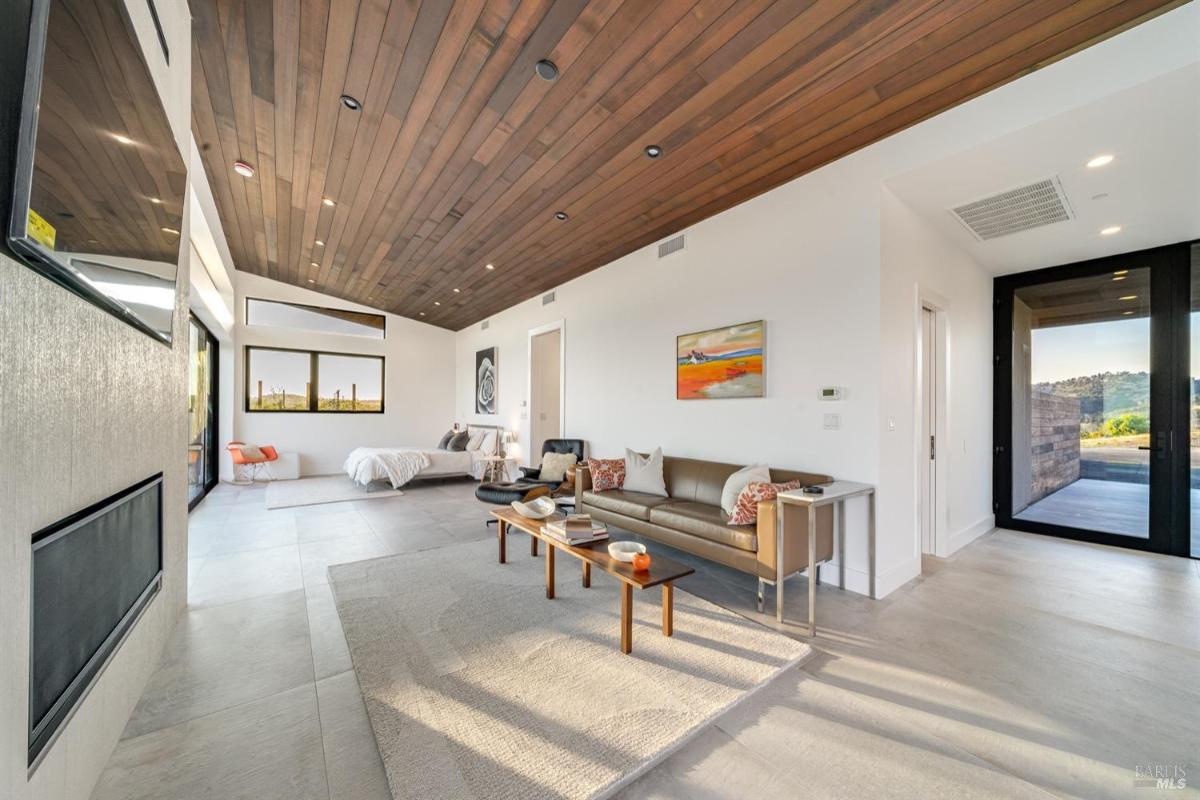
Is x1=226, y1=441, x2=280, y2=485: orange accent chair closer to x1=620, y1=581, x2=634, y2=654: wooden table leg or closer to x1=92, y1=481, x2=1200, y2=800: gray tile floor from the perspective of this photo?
x1=92, y1=481, x2=1200, y2=800: gray tile floor

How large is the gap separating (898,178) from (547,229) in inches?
119

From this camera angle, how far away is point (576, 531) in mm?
2777

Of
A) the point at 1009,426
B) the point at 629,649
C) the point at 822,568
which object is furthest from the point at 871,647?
the point at 1009,426

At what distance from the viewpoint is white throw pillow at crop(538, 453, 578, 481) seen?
546 centimetres

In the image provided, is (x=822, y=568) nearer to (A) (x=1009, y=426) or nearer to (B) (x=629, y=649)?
(B) (x=629, y=649)

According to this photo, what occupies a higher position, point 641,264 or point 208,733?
point 641,264

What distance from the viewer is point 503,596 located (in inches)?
115

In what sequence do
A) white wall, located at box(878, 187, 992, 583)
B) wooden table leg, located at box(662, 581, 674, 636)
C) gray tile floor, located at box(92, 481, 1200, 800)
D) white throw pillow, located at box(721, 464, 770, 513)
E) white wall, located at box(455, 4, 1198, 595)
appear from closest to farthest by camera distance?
gray tile floor, located at box(92, 481, 1200, 800) → wooden table leg, located at box(662, 581, 674, 636) → white wall, located at box(455, 4, 1198, 595) → white wall, located at box(878, 187, 992, 583) → white throw pillow, located at box(721, 464, 770, 513)

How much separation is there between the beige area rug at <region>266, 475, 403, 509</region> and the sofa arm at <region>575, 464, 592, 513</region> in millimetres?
3328

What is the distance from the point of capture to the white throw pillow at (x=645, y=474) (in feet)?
13.5

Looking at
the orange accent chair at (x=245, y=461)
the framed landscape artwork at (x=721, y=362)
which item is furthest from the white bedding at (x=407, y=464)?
the framed landscape artwork at (x=721, y=362)

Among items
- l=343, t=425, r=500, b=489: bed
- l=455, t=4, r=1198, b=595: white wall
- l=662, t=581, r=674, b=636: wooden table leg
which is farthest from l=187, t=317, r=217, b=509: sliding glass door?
l=662, t=581, r=674, b=636: wooden table leg

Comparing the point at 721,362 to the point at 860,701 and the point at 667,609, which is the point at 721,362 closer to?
the point at 667,609

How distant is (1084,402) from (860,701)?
449 cm
